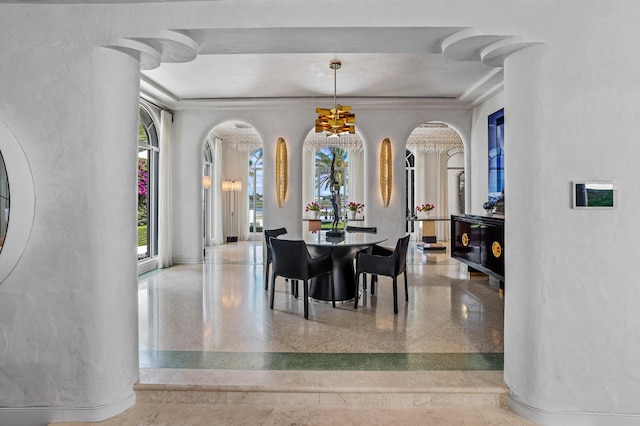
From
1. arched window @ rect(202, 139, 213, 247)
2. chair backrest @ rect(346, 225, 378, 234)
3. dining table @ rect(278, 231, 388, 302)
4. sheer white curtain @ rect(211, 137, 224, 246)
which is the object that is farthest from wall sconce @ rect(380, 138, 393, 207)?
sheer white curtain @ rect(211, 137, 224, 246)

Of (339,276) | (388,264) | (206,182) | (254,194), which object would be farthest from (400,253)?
(254,194)

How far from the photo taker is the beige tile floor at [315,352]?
7.72 feet

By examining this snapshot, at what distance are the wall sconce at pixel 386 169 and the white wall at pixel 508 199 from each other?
4420 mm

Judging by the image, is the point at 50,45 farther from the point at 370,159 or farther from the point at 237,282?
the point at 370,159

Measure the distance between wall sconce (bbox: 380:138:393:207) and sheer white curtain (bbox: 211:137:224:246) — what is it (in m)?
5.47

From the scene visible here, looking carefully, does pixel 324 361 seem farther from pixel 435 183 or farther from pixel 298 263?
pixel 435 183

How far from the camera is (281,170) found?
685cm

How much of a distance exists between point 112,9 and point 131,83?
0.45m

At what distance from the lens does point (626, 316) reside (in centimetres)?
219

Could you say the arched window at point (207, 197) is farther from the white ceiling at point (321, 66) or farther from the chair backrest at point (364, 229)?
the chair backrest at point (364, 229)

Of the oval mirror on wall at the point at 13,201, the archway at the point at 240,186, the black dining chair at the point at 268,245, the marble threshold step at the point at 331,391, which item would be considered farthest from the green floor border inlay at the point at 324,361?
the archway at the point at 240,186

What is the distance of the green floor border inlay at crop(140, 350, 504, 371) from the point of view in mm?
2705

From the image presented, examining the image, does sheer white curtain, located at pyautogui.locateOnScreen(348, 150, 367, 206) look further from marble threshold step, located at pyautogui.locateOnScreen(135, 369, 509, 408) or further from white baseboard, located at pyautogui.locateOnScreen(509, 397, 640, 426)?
white baseboard, located at pyautogui.locateOnScreen(509, 397, 640, 426)

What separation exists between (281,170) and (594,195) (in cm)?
529
